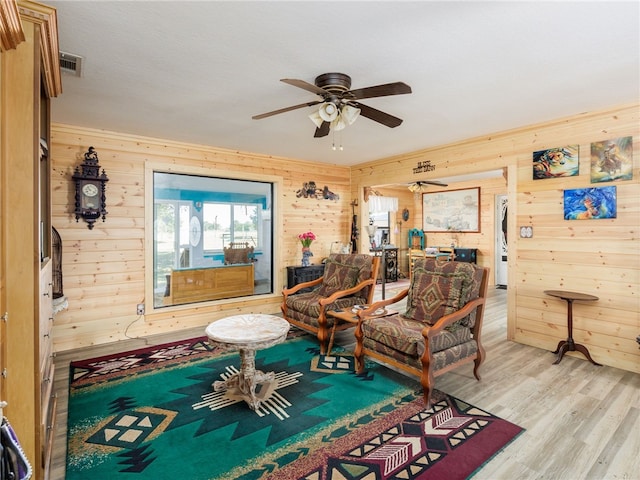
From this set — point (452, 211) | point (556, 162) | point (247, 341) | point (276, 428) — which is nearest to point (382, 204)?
point (452, 211)

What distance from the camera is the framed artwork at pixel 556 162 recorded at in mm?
3533

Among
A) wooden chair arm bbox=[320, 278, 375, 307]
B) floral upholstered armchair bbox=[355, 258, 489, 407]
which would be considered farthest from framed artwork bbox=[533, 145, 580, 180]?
wooden chair arm bbox=[320, 278, 375, 307]

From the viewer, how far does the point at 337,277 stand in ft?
14.3

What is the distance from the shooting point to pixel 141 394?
2779 millimetres

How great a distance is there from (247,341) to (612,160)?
3.89 m

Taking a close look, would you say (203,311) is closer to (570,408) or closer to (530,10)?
(570,408)

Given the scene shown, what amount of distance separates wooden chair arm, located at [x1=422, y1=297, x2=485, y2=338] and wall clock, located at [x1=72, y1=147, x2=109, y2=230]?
3.87 m

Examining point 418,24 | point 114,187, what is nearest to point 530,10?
point 418,24

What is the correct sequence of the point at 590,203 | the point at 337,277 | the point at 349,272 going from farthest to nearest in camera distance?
the point at 337,277
the point at 349,272
the point at 590,203

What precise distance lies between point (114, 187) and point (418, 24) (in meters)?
3.84

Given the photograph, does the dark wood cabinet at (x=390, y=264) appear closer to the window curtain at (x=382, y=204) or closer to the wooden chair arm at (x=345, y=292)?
the window curtain at (x=382, y=204)

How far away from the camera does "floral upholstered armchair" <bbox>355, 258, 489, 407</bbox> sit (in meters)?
2.62

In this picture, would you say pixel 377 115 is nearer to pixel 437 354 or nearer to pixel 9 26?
pixel 437 354

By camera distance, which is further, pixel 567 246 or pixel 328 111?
pixel 567 246
